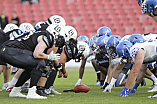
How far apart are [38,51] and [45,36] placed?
290 millimetres

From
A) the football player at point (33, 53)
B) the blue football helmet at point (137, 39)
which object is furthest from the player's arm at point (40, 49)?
the blue football helmet at point (137, 39)

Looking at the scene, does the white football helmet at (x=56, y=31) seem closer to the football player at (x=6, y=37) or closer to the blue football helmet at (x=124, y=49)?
the blue football helmet at (x=124, y=49)

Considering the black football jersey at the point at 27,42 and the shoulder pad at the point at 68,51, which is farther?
the shoulder pad at the point at 68,51

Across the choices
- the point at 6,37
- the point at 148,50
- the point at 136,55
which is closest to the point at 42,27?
the point at 6,37

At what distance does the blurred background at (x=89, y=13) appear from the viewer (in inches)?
749

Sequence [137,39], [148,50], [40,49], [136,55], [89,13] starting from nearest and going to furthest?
[40,49] < [136,55] < [148,50] < [137,39] < [89,13]

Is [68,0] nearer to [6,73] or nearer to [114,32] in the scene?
[114,32]

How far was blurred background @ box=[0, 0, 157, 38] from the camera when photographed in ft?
62.4

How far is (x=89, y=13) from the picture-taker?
1973 cm

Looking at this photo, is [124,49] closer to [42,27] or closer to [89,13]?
[42,27]

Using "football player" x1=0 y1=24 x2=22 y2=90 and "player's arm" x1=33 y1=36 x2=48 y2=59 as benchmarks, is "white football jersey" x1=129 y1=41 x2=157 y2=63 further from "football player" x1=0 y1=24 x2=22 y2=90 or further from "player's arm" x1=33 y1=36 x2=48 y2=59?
"football player" x1=0 y1=24 x2=22 y2=90

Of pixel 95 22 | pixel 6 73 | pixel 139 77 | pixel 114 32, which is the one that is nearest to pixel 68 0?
pixel 95 22

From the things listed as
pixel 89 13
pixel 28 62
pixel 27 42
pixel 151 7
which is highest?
pixel 89 13

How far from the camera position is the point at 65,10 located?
778 inches
